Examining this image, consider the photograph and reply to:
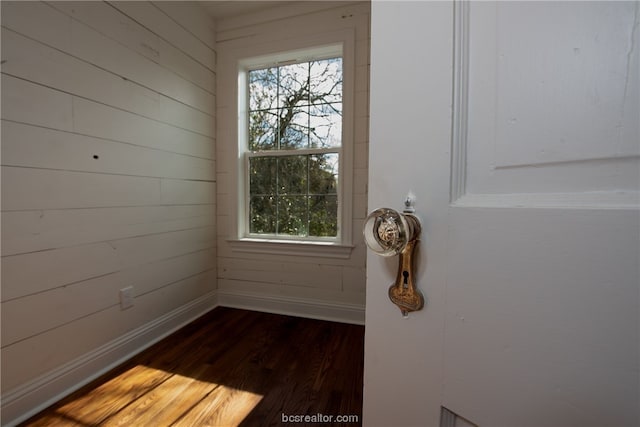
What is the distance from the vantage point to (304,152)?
2.09 metres

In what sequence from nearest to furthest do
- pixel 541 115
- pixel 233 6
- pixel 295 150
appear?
pixel 541 115
pixel 233 6
pixel 295 150

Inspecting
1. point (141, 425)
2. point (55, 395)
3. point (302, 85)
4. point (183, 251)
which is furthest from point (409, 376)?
point (302, 85)

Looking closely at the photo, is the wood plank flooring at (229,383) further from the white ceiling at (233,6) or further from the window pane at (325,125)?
the white ceiling at (233,6)

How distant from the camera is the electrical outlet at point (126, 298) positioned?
1499 millimetres

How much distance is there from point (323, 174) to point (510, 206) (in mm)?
1809

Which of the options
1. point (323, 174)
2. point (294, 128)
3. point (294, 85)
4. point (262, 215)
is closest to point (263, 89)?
point (294, 85)

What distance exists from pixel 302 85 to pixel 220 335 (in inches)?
77.4

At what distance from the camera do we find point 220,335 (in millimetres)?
1788

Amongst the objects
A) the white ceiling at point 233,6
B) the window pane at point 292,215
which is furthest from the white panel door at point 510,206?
the white ceiling at point 233,6

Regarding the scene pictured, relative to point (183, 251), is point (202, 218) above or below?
above

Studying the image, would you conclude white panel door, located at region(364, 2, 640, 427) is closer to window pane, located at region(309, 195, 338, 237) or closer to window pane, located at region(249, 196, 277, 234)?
window pane, located at region(309, 195, 338, 237)

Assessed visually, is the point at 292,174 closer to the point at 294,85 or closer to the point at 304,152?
the point at 304,152

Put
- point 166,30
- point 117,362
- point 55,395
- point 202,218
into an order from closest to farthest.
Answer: point 55,395, point 117,362, point 166,30, point 202,218

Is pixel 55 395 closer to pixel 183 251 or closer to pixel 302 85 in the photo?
pixel 183 251
